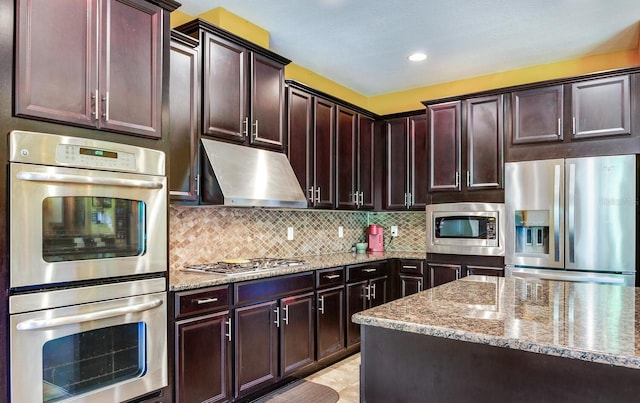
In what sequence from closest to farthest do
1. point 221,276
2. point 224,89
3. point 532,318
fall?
point 532,318 < point 221,276 < point 224,89

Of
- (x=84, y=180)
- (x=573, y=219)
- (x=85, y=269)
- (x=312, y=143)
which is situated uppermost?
(x=312, y=143)

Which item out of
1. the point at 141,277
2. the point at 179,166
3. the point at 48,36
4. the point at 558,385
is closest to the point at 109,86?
the point at 48,36

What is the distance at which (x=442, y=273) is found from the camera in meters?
4.13

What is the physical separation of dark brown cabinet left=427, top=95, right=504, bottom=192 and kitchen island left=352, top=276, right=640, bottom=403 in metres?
2.23

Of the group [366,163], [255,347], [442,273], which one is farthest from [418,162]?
[255,347]

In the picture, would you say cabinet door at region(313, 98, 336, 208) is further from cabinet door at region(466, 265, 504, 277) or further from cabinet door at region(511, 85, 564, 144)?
cabinet door at region(511, 85, 564, 144)

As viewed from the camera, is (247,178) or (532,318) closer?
(532,318)

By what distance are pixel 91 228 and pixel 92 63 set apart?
777 mm

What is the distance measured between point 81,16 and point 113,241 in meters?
1.06

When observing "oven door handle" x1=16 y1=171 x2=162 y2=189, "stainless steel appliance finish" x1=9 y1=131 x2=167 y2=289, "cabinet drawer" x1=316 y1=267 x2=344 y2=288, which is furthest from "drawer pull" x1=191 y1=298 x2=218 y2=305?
"cabinet drawer" x1=316 y1=267 x2=344 y2=288

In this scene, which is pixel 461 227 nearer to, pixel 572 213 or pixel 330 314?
pixel 572 213

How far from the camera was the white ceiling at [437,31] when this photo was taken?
119 inches

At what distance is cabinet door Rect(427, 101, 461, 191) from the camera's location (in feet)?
13.6

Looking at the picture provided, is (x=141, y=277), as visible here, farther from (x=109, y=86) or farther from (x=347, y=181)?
(x=347, y=181)
